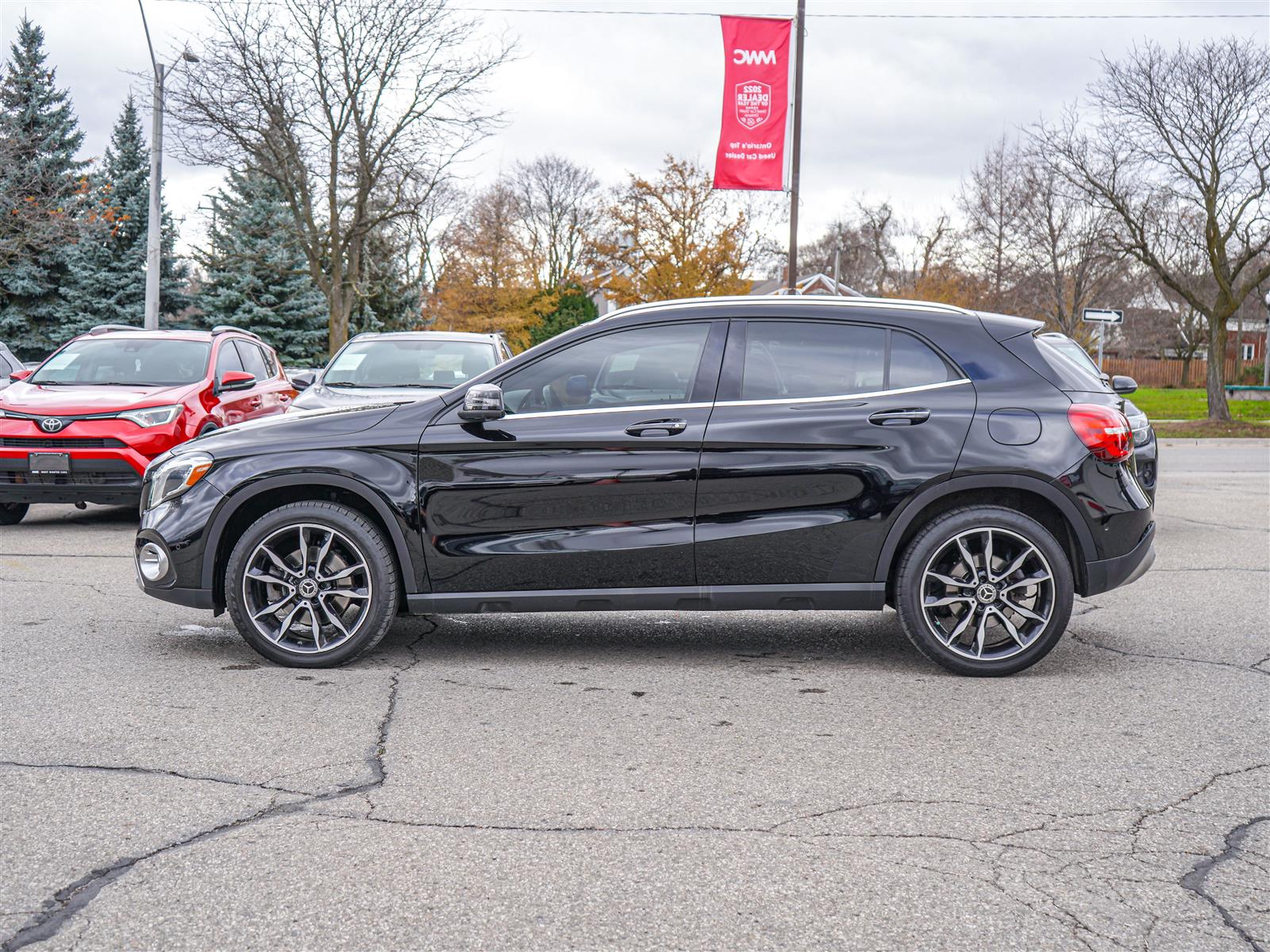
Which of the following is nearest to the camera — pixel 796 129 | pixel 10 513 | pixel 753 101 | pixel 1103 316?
pixel 10 513

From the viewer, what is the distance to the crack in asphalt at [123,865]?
2984 millimetres

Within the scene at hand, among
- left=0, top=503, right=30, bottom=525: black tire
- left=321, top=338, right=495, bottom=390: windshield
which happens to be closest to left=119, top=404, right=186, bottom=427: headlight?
left=321, top=338, right=495, bottom=390: windshield

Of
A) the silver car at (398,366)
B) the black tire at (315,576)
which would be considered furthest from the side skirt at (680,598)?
the silver car at (398,366)

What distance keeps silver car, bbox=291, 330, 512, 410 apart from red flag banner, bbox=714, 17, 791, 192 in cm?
650

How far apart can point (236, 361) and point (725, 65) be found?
8.61m

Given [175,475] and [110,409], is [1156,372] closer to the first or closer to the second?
[110,409]

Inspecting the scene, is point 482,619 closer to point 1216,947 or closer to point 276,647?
point 276,647

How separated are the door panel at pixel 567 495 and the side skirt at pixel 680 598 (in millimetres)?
39

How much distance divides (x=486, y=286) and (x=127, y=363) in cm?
4913

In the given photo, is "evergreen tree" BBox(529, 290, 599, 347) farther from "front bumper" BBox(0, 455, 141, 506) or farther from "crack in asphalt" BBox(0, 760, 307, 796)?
"crack in asphalt" BBox(0, 760, 307, 796)

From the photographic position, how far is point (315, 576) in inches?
225

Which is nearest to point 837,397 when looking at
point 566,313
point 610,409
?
point 610,409

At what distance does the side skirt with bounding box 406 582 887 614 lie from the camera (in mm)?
5625

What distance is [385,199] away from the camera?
3772 centimetres
